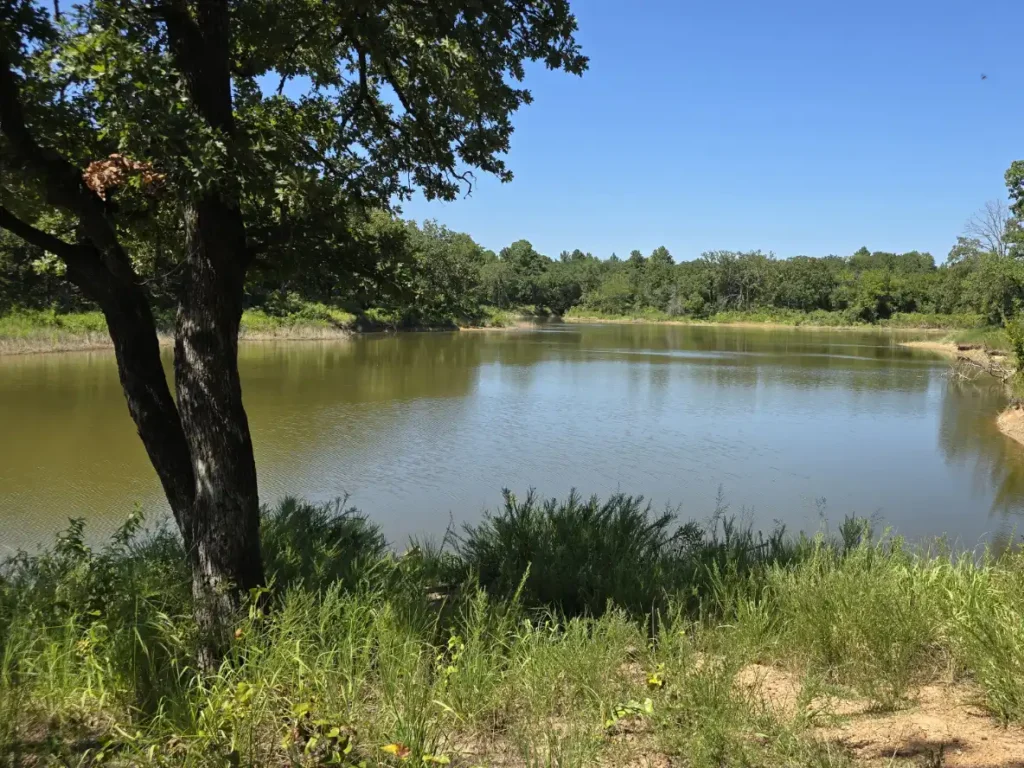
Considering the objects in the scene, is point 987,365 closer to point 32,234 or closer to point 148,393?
point 148,393

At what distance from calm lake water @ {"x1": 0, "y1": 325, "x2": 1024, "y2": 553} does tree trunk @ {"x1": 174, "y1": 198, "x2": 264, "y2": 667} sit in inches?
213

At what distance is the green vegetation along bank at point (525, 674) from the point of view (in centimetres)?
248

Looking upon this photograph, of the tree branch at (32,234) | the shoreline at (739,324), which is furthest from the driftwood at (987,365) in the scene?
the shoreline at (739,324)

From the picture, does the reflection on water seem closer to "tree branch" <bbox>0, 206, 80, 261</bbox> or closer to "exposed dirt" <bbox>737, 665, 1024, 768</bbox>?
"exposed dirt" <bbox>737, 665, 1024, 768</bbox>

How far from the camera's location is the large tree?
310 cm

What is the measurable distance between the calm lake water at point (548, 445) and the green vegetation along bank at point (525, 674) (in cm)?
533

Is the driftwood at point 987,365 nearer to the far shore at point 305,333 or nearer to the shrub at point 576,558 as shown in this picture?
the far shore at point 305,333

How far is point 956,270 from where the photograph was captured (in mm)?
72312

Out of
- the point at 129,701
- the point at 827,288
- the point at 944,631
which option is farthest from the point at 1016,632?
the point at 827,288

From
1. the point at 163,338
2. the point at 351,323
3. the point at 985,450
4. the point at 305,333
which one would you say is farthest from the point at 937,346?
the point at 163,338

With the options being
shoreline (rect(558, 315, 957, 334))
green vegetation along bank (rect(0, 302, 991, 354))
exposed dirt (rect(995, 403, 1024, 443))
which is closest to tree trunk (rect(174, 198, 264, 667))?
green vegetation along bank (rect(0, 302, 991, 354))

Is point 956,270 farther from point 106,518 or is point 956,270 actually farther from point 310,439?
point 106,518

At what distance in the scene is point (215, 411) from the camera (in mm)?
3422

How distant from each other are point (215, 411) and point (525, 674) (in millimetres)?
1918
